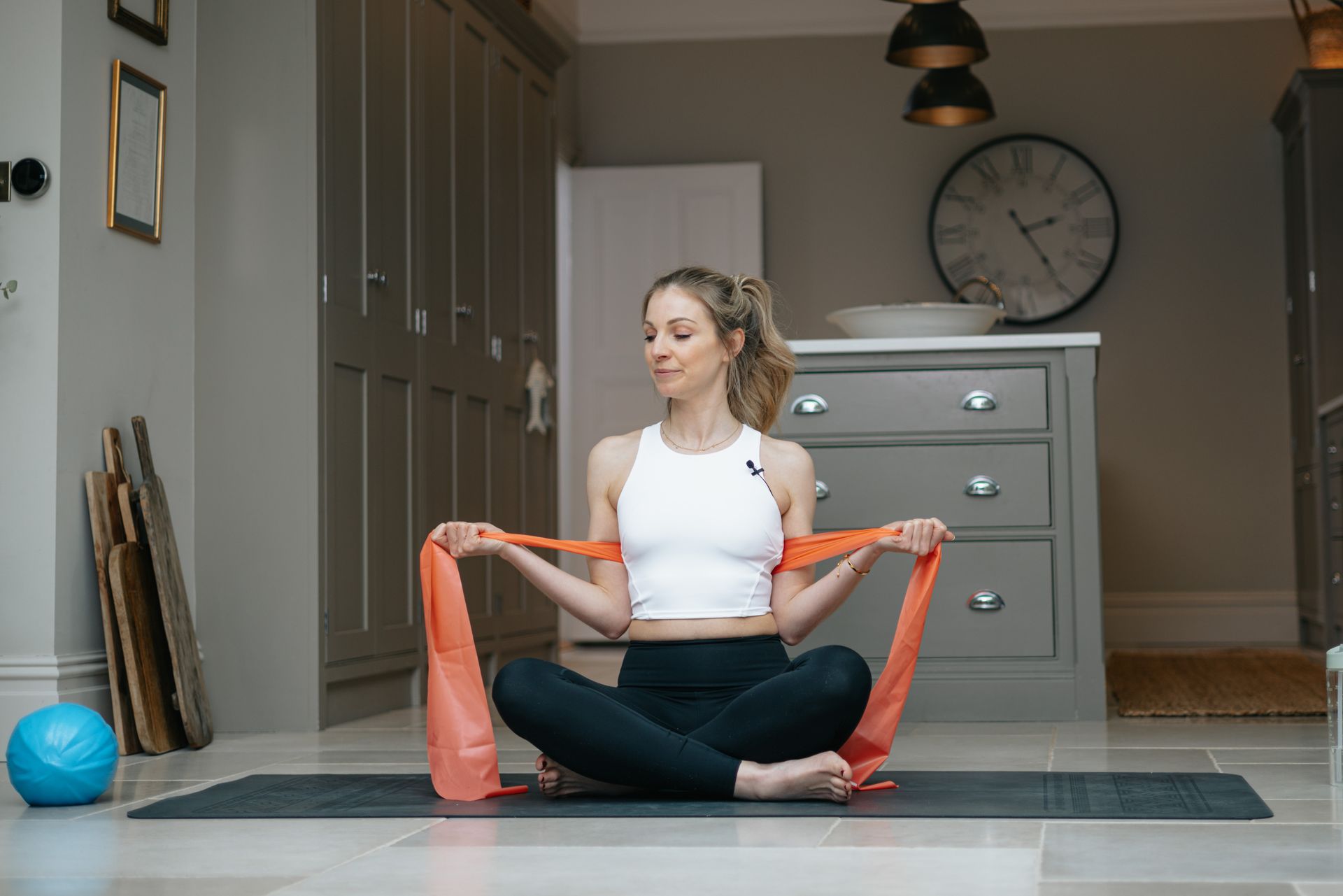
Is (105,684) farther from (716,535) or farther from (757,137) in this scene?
(757,137)

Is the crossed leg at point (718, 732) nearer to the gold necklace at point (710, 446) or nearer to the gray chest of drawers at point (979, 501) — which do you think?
the gold necklace at point (710, 446)

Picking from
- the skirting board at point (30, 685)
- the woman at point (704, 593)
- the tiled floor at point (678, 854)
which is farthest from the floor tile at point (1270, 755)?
the skirting board at point (30, 685)

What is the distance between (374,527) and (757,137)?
12.3 feet

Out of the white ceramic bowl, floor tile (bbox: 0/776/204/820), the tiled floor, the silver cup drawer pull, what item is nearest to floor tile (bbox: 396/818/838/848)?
the tiled floor

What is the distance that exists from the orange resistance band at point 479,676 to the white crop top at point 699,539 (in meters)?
0.08

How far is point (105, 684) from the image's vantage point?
10.6 feet

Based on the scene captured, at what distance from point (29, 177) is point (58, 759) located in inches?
53.2

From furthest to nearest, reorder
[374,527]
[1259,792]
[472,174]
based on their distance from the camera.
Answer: [472,174]
[374,527]
[1259,792]

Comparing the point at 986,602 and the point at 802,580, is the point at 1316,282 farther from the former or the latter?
the point at 802,580

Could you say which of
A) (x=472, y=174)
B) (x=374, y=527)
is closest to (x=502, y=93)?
(x=472, y=174)

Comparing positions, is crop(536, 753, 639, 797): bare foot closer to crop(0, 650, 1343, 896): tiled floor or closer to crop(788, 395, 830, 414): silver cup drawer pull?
crop(0, 650, 1343, 896): tiled floor

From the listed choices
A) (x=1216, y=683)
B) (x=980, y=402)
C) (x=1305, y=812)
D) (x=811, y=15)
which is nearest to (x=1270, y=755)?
(x=1305, y=812)

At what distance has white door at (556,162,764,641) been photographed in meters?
6.89

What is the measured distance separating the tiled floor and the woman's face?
74 centimetres
